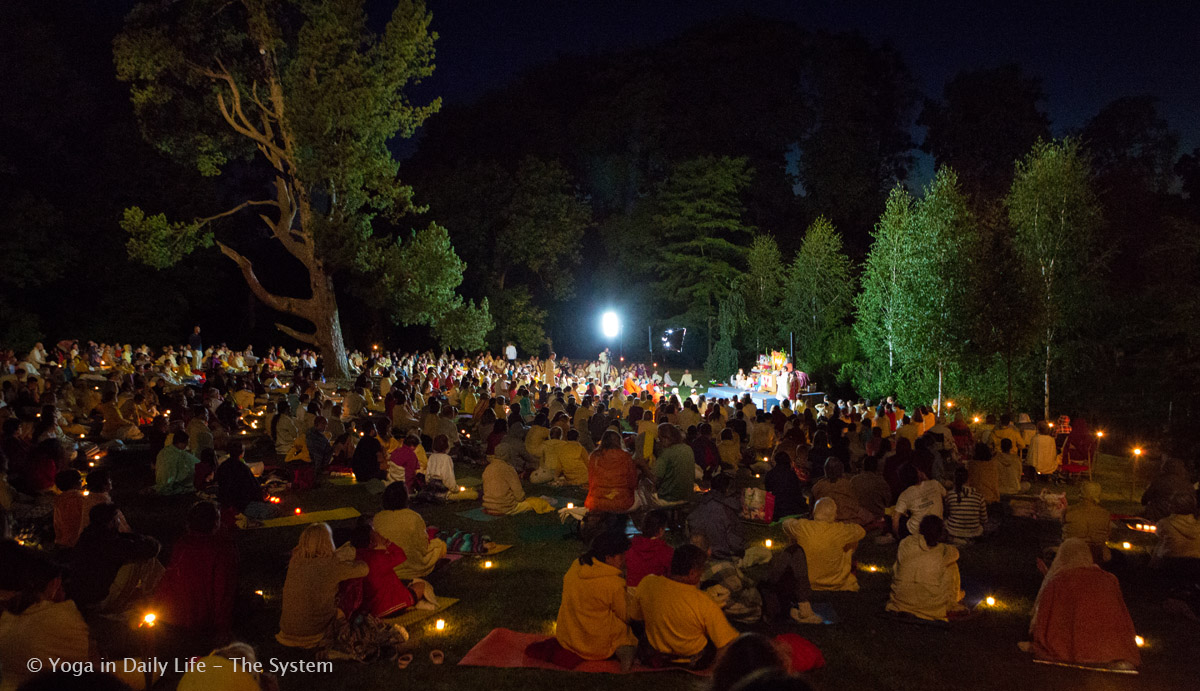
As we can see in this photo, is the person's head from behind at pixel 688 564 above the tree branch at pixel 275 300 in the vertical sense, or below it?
below

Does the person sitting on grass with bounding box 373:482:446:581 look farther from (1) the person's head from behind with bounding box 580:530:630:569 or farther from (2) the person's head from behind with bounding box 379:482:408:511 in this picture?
(1) the person's head from behind with bounding box 580:530:630:569

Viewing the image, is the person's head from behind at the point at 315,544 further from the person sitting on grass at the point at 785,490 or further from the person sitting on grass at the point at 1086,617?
the person sitting on grass at the point at 785,490

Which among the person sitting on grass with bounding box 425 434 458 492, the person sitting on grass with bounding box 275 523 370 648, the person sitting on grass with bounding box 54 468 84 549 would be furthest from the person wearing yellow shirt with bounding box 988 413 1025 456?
the person sitting on grass with bounding box 54 468 84 549

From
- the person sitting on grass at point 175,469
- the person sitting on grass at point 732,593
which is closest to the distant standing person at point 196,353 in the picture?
the person sitting on grass at point 175,469

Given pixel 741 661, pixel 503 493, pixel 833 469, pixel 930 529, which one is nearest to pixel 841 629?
pixel 930 529

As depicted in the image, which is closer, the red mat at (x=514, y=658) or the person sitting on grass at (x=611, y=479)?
the red mat at (x=514, y=658)

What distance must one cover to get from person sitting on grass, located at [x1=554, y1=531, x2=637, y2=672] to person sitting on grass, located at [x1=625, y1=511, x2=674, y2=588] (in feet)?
2.44

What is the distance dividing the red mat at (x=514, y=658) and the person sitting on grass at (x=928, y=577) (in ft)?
6.72

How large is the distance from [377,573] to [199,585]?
114cm

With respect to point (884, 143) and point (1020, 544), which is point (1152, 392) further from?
point (884, 143)

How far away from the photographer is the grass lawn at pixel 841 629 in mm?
4980

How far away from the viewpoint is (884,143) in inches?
1460

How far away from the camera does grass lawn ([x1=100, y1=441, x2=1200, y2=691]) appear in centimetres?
498

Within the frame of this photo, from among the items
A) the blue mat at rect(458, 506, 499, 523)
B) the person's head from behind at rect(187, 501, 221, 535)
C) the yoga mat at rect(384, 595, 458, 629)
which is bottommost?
the yoga mat at rect(384, 595, 458, 629)
